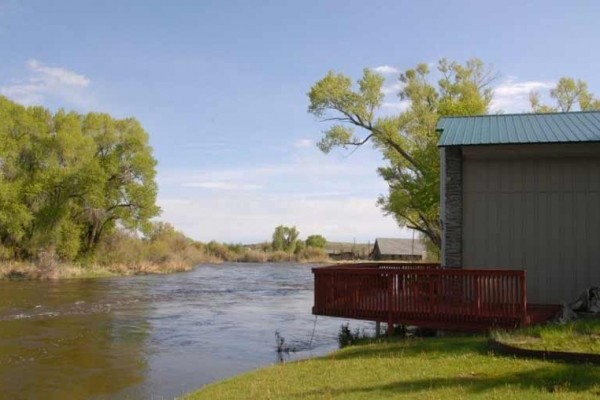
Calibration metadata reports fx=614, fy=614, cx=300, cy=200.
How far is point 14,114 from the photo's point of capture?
46.9 meters

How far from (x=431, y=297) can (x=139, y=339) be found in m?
8.70

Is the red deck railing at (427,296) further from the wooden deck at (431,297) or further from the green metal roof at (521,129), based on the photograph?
the green metal roof at (521,129)

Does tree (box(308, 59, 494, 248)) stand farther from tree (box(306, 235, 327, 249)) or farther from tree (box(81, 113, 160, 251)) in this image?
tree (box(306, 235, 327, 249))

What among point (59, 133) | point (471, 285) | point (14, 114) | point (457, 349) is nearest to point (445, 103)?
point (471, 285)

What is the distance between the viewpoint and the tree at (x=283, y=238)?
8874cm

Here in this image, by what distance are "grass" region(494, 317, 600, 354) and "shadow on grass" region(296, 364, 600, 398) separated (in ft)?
2.82

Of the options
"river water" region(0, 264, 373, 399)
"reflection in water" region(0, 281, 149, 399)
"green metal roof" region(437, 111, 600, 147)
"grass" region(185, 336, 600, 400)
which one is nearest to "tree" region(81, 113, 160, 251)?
"river water" region(0, 264, 373, 399)

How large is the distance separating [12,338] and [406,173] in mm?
26105

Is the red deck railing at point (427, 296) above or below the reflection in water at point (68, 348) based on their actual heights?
above

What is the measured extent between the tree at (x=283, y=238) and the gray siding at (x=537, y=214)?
2932 inches

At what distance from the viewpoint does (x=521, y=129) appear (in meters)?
14.8

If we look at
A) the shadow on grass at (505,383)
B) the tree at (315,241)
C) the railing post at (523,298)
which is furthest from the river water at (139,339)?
the tree at (315,241)

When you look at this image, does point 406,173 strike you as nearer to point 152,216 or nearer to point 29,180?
point 152,216

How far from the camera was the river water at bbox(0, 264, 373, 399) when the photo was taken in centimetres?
1188
